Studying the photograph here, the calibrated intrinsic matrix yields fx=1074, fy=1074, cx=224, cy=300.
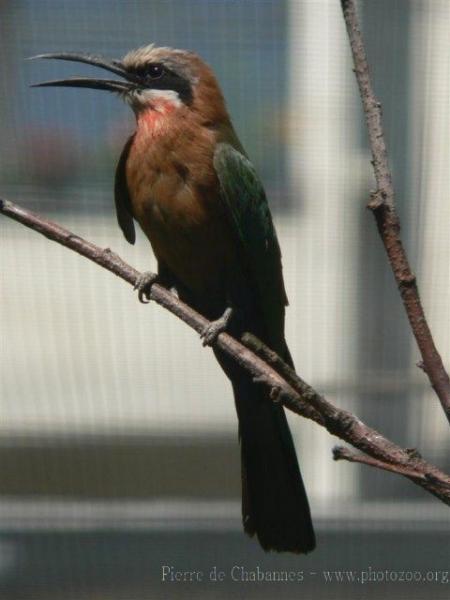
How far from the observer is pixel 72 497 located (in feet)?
5.04

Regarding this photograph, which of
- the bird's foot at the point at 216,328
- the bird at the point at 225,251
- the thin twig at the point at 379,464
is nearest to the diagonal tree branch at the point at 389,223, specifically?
the thin twig at the point at 379,464

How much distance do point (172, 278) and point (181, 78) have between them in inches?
8.5

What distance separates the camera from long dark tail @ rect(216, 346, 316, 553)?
1025mm

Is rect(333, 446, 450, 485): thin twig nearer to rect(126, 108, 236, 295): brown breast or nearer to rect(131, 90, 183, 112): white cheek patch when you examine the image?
rect(126, 108, 236, 295): brown breast

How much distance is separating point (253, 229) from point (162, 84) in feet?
0.65

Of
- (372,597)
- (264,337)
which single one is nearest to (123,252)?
(264,337)

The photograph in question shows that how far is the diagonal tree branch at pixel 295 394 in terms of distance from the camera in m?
0.60

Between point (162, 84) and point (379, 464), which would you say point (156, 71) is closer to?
point (162, 84)

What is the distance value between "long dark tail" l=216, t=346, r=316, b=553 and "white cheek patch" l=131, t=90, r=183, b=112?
0.27 m

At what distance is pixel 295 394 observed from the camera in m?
0.67

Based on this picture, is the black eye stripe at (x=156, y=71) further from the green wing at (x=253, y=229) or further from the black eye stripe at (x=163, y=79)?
the green wing at (x=253, y=229)

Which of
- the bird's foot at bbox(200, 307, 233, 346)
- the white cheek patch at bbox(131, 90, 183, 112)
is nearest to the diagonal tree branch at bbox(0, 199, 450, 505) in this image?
the bird's foot at bbox(200, 307, 233, 346)

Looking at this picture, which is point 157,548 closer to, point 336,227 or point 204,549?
point 204,549

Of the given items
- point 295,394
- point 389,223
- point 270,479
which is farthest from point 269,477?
point 389,223
